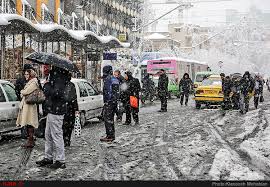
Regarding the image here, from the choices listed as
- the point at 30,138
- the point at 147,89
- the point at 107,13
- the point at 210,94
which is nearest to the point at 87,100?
the point at 30,138

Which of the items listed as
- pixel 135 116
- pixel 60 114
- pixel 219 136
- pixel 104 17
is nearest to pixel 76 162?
pixel 60 114

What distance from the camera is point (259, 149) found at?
10672mm

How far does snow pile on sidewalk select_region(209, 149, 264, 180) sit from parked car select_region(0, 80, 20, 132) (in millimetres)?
4934

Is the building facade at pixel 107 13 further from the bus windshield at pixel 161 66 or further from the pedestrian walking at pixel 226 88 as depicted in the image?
the pedestrian walking at pixel 226 88

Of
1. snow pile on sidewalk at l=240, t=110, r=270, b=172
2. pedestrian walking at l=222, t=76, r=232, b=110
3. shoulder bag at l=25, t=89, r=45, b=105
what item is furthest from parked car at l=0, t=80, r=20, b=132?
pedestrian walking at l=222, t=76, r=232, b=110

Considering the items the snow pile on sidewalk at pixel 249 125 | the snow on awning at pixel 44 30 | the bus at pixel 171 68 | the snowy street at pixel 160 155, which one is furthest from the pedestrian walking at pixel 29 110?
the bus at pixel 171 68

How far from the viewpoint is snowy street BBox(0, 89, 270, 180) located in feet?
25.9

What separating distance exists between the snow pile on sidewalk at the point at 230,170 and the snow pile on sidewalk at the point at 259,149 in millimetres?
387

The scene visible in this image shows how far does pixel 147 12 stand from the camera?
77.4m

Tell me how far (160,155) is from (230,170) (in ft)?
6.86

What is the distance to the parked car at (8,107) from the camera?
1143 cm

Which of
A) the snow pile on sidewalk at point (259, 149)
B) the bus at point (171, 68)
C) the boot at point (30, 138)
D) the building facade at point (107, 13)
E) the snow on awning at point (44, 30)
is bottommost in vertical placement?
the snow pile on sidewalk at point (259, 149)

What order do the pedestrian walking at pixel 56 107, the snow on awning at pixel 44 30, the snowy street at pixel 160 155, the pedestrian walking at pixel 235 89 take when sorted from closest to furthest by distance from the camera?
the snowy street at pixel 160 155, the pedestrian walking at pixel 56 107, the snow on awning at pixel 44 30, the pedestrian walking at pixel 235 89

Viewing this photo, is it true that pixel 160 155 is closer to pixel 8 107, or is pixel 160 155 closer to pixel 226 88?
pixel 8 107
